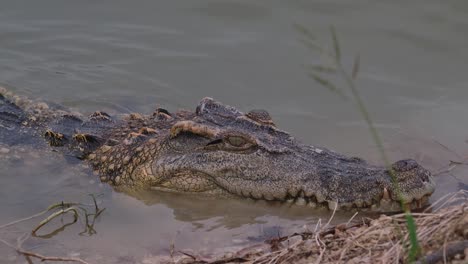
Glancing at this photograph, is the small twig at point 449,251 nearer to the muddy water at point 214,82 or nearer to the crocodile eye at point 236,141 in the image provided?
the muddy water at point 214,82

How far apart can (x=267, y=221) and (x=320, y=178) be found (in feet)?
1.79

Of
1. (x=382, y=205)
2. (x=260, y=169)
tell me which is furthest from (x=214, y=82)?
(x=382, y=205)

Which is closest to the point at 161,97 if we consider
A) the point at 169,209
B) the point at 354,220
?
the point at 169,209

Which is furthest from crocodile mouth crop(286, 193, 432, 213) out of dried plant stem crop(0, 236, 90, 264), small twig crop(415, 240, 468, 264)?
dried plant stem crop(0, 236, 90, 264)

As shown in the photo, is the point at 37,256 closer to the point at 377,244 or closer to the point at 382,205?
the point at 377,244

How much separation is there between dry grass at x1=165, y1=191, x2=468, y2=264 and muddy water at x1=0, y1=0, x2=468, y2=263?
765 millimetres

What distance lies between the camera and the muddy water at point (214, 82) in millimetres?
5188

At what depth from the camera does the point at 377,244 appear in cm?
365

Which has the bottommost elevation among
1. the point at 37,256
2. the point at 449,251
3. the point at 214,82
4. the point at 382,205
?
the point at 37,256

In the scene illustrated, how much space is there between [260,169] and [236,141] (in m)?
0.31

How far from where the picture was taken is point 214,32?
900 cm

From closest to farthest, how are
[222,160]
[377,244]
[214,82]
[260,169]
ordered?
[377,244]
[260,169]
[222,160]
[214,82]

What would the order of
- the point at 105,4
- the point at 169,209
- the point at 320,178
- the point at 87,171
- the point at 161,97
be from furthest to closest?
the point at 105,4
the point at 161,97
the point at 87,171
the point at 169,209
the point at 320,178

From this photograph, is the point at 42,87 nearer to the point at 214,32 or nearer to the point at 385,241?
the point at 214,32
